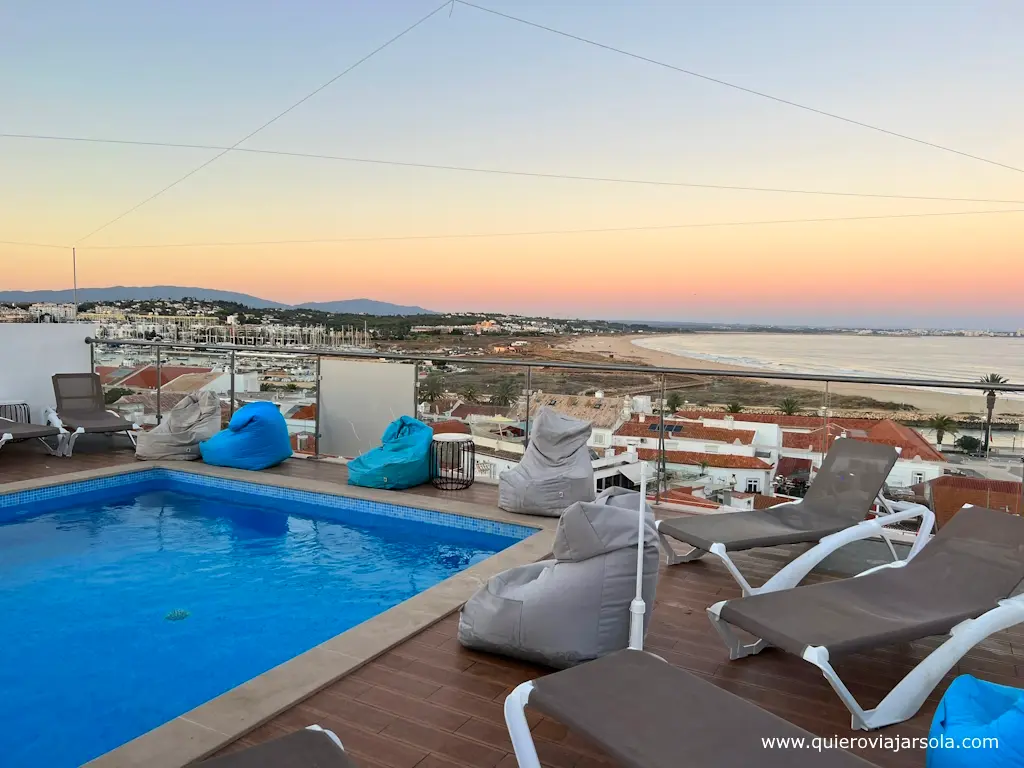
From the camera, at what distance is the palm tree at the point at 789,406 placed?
528cm

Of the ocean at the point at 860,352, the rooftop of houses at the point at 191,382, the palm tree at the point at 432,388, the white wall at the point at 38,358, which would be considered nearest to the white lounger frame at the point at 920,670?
the palm tree at the point at 432,388

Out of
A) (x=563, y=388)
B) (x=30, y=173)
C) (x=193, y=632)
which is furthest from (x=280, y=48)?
(x=193, y=632)

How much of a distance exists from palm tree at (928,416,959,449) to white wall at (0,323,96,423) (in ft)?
29.9

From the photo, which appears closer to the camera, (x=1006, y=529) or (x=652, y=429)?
(x=1006, y=529)

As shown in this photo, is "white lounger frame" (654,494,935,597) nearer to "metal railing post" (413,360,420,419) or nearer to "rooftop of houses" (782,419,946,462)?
"rooftop of houses" (782,419,946,462)

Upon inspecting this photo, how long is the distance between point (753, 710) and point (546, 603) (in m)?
1.12

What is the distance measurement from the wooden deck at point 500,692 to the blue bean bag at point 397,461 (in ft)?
9.89

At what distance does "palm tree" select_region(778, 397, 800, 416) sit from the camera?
5.28m

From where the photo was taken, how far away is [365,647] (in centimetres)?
312

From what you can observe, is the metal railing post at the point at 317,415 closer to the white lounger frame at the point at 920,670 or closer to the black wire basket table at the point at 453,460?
the black wire basket table at the point at 453,460

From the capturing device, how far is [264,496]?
6.54 meters

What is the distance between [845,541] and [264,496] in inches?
192

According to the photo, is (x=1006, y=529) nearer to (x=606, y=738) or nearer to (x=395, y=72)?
(x=606, y=738)

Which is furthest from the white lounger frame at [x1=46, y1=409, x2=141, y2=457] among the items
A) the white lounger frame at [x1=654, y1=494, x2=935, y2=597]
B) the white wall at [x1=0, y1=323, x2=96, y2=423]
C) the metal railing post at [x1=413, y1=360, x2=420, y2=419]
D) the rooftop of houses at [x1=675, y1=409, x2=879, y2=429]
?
the white lounger frame at [x1=654, y1=494, x2=935, y2=597]
